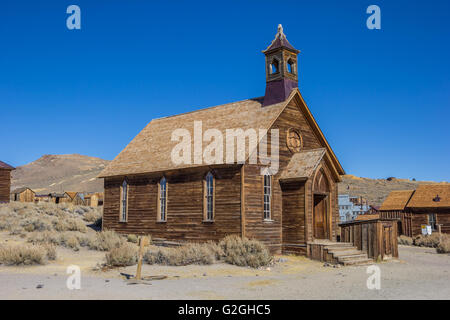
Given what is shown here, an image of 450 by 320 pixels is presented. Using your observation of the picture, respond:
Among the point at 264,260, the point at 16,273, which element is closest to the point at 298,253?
the point at 264,260

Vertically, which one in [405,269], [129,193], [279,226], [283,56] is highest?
[283,56]

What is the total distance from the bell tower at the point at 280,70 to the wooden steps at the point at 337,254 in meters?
7.11

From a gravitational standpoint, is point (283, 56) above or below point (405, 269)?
above

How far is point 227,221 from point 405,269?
23.5 ft

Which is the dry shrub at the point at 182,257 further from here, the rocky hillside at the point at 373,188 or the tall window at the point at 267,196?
the rocky hillside at the point at 373,188

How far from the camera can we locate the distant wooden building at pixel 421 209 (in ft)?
108

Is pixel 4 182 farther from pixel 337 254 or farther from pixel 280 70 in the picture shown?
pixel 337 254

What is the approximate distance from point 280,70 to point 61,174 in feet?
377

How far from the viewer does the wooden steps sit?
55.1 ft

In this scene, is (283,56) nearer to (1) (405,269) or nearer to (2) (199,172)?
(2) (199,172)

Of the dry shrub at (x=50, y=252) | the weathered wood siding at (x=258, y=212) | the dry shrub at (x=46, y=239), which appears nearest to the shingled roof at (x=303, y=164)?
the weathered wood siding at (x=258, y=212)

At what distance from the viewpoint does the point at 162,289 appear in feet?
34.4

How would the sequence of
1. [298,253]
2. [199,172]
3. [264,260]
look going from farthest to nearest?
[199,172]
[298,253]
[264,260]
